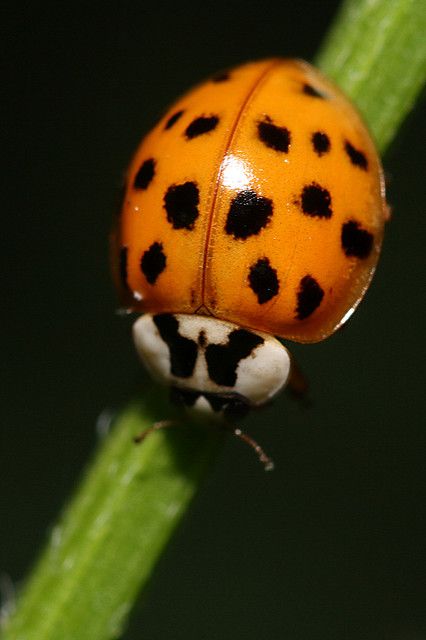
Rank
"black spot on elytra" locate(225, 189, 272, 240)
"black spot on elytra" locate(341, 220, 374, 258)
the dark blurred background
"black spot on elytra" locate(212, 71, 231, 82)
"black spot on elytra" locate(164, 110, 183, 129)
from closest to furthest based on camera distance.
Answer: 1. "black spot on elytra" locate(225, 189, 272, 240)
2. "black spot on elytra" locate(341, 220, 374, 258)
3. "black spot on elytra" locate(164, 110, 183, 129)
4. "black spot on elytra" locate(212, 71, 231, 82)
5. the dark blurred background

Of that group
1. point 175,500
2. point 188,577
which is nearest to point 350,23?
point 175,500

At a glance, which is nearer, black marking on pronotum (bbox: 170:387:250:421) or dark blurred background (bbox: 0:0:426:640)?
black marking on pronotum (bbox: 170:387:250:421)

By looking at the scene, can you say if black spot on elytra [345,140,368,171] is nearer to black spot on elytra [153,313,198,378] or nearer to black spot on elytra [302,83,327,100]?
black spot on elytra [302,83,327,100]

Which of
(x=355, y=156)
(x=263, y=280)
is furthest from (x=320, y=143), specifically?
(x=263, y=280)

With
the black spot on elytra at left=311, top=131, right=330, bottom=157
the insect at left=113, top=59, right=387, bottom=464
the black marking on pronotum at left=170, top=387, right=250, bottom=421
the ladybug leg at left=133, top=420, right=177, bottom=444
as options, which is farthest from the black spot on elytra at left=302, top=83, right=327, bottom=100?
the ladybug leg at left=133, top=420, right=177, bottom=444

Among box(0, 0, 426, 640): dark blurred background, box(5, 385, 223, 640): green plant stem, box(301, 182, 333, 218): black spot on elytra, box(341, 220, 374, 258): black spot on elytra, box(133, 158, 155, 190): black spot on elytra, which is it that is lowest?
box(0, 0, 426, 640): dark blurred background

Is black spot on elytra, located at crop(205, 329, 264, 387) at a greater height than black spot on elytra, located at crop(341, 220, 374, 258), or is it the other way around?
black spot on elytra, located at crop(341, 220, 374, 258)

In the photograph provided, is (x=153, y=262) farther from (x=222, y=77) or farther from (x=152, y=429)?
(x=222, y=77)

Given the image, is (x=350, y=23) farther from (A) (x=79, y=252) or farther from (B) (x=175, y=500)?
(A) (x=79, y=252)
